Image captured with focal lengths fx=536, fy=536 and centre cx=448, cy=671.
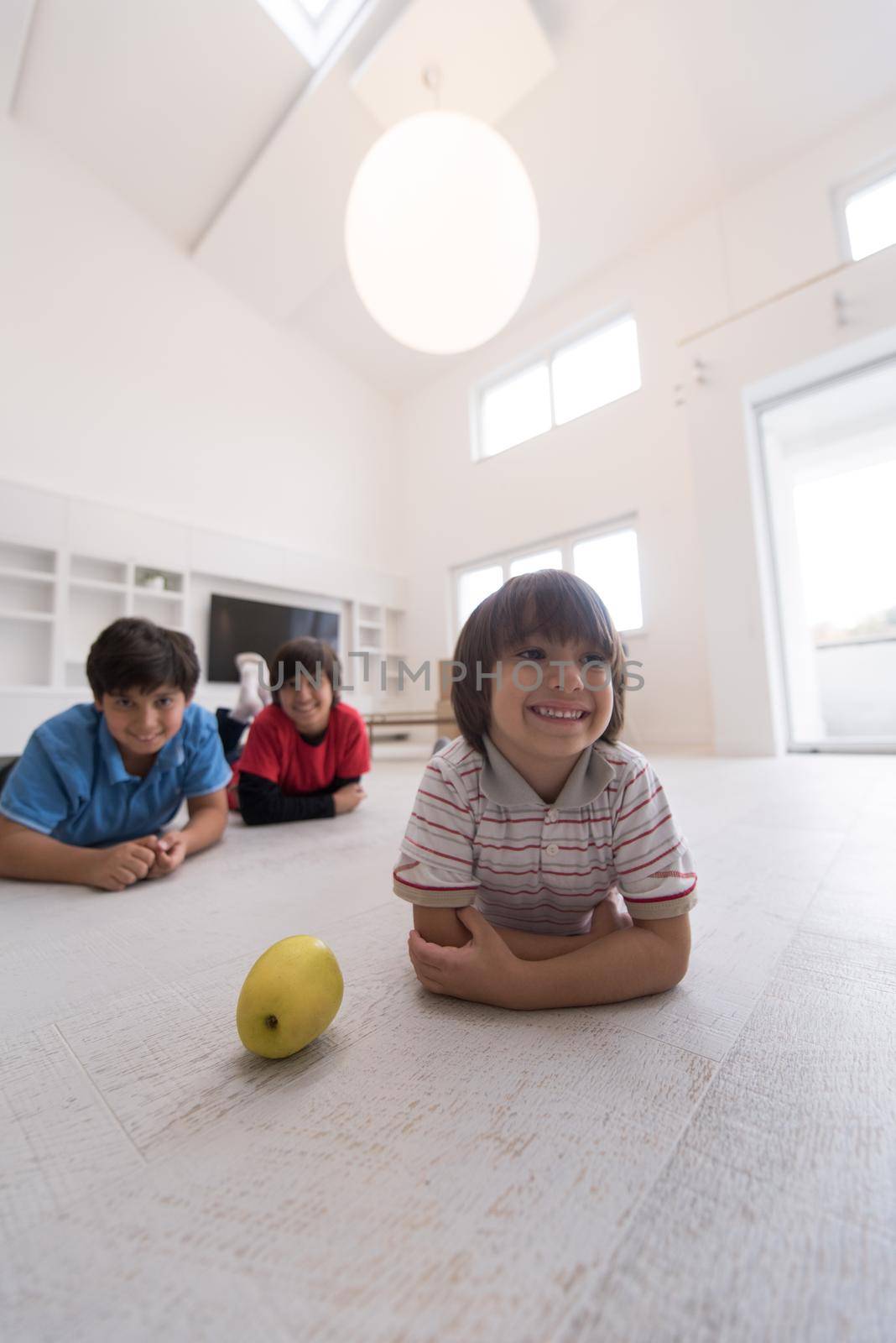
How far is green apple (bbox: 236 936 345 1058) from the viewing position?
1.53ft

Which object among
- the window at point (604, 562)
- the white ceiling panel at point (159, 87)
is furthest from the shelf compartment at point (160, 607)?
the white ceiling panel at point (159, 87)

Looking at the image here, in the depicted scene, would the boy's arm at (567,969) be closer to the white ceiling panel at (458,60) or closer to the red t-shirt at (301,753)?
the red t-shirt at (301,753)

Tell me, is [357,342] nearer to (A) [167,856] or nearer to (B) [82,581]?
(B) [82,581]

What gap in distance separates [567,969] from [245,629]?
4.19 metres

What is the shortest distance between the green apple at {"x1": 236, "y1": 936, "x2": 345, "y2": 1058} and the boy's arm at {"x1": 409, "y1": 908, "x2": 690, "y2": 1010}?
121 millimetres

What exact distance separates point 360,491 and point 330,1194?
5543mm

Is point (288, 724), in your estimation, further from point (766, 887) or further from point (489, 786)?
point (766, 887)

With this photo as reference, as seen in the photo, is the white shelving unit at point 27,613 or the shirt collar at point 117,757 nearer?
the shirt collar at point 117,757

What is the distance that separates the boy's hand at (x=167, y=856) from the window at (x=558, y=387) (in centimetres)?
434

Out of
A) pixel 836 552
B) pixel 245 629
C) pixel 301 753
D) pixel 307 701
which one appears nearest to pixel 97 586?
pixel 245 629

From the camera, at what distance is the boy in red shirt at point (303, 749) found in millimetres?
1517

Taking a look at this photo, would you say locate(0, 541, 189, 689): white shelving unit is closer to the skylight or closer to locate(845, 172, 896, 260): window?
the skylight

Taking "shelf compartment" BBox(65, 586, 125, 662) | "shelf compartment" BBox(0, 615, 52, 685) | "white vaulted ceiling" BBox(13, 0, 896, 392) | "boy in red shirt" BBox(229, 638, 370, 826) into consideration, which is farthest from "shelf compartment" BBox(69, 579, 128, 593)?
"white vaulted ceiling" BBox(13, 0, 896, 392)

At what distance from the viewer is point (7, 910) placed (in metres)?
0.91
